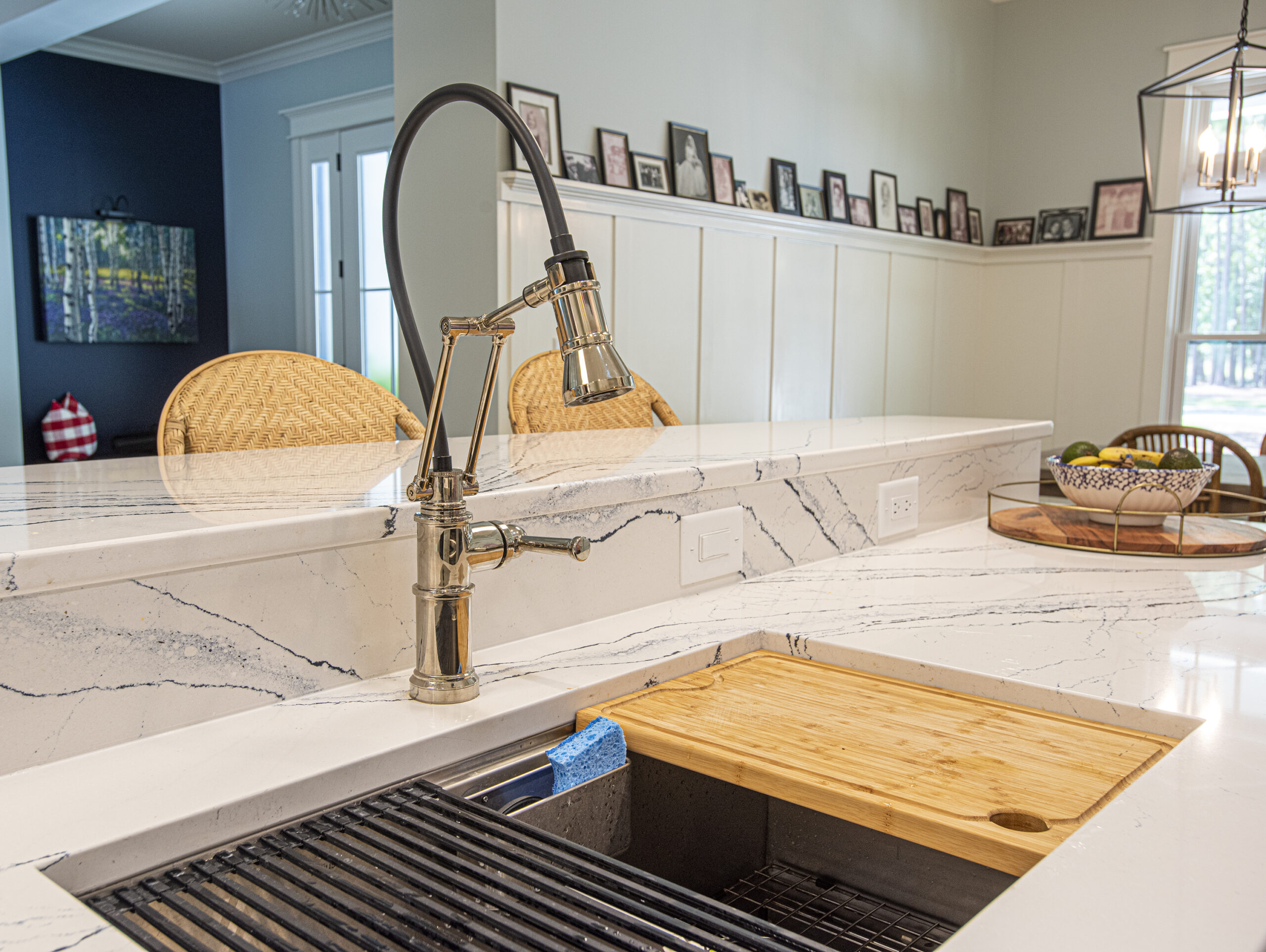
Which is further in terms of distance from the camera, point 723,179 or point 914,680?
point 723,179

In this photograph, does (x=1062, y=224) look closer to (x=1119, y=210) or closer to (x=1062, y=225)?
(x=1062, y=225)

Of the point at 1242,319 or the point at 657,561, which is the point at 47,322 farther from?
the point at 1242,319

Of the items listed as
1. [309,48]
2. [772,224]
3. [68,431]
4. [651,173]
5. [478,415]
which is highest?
[309,48]

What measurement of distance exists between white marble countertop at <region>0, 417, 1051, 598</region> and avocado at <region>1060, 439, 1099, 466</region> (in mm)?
175

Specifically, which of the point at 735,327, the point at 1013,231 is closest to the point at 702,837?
the point at 735,327

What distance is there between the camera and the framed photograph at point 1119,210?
4.98 meters

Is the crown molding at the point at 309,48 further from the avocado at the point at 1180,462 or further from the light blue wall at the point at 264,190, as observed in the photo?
the avocado at the point at 1180,462

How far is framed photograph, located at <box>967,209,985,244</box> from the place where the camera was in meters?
5.43

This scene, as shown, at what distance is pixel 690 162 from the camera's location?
3748mm

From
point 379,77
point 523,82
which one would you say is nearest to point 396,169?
point 523,82

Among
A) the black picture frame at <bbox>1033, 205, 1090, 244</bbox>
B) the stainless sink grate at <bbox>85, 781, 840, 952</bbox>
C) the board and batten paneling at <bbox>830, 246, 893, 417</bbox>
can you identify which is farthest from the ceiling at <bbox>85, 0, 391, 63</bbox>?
the stainless sink grate at <bbox>85, 781, 840, 952</bbox>

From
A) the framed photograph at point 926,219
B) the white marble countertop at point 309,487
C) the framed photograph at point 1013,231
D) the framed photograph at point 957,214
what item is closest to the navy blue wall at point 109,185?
the framed photograph at point 926,219

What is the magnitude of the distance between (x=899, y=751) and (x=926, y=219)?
4.70 metres

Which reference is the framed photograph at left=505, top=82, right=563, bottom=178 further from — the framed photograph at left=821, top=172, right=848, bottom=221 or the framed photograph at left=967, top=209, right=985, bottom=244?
the framed photograph at left=967, top=209, right=985, bottom=244
